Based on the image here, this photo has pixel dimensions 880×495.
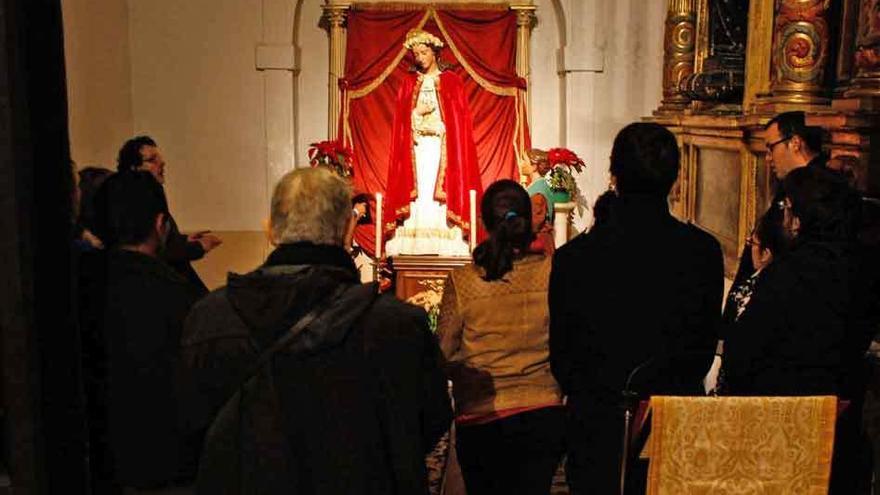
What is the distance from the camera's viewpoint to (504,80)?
8.95 m

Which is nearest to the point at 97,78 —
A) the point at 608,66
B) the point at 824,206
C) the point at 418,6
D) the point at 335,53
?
the point at 335,53

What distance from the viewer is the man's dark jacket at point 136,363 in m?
2.23

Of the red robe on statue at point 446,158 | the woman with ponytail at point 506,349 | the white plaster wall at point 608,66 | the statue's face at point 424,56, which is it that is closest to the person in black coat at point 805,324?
the woman with ponytail at point 506,349

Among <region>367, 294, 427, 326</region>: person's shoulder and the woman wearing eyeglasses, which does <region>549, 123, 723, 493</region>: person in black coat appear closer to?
the woman wearing eyeglasses

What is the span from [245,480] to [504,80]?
7.42 meters

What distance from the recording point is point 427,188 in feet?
23.2

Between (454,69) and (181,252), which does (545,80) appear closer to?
(454,69)

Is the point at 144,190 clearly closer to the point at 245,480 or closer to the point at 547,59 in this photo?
the point at 245,480

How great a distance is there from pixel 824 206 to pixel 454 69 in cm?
664

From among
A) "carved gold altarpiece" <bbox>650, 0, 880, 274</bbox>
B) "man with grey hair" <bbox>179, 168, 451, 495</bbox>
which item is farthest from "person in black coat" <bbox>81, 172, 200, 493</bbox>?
"carved gold altarpiece" <bbox>650, 0, 880, 274</bbox>

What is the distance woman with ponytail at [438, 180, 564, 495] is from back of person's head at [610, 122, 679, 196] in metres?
0.45

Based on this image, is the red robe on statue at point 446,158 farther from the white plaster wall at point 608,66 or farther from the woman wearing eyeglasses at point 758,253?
the woman wearing eyeglasses at point 758,253

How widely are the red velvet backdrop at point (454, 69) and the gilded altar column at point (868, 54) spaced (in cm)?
435

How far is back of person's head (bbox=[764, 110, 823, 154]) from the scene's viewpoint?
12.7ft
